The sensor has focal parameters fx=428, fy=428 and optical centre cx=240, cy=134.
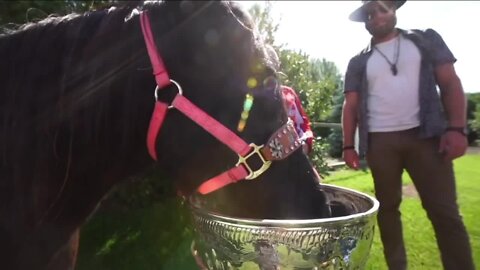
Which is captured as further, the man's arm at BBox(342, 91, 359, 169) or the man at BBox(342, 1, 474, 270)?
the man's arm at BBox(342, 91, 359, 169)

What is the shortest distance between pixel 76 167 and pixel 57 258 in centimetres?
32

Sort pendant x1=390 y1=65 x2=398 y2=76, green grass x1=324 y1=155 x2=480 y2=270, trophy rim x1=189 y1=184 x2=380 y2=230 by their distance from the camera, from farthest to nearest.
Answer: green grass x1=324 y1=155 x2=480 y2=270 → pendant x1=390 y1=65 x2=398 y2=76 → trophy rim x1=189 y1=184 x2=380 y2=230

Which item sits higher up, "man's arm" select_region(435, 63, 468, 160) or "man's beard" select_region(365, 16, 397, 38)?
"man's beard" select_region(365, 16, 397, 38)

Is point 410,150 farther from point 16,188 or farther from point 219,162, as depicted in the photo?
point 16,188

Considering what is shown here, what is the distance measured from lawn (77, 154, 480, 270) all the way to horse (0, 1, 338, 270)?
6.21 feet

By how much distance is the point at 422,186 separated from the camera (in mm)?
2543

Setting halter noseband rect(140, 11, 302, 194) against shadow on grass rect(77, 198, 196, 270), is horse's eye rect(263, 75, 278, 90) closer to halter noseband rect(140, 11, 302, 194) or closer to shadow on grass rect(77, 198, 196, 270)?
halter noseband rect(140, 11, 302, 194)

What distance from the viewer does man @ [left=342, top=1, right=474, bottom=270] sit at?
245cm

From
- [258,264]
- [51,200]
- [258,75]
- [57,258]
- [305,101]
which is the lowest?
[305,101]

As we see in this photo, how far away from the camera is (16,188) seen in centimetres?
118

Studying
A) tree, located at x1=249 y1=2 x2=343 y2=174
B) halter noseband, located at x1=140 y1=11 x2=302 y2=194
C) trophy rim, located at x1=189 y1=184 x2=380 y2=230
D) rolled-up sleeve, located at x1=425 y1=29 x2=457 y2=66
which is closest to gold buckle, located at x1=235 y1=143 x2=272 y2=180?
halter noseband, located at x1=140 y1=11 x2=302 y2=194

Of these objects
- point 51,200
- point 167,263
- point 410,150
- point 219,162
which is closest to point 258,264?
point 219,162

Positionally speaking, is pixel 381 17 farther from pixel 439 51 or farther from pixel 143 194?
pixel 143 194

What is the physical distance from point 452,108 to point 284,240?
182 centimetres
